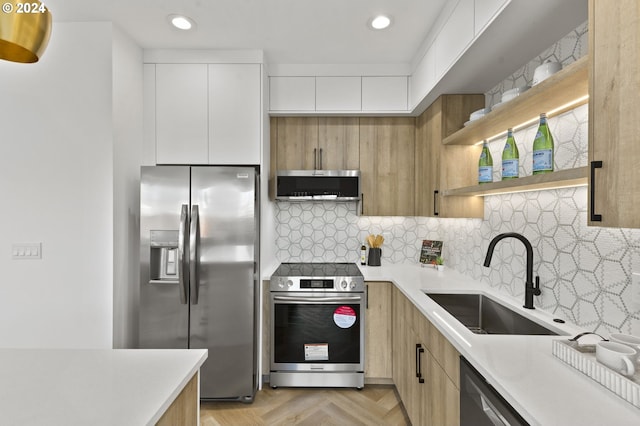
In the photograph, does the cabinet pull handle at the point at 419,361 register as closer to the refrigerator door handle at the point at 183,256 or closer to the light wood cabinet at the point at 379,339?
the light wood cabinet at the point at 379,339

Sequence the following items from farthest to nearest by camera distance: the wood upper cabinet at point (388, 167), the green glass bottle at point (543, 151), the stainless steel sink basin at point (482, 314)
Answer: the wood upper cabinet at point (388, 167)
the stainless steel sink basin at point (482, 314)
the green glass bottle at point (543, 151)

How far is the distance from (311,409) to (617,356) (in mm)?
1983

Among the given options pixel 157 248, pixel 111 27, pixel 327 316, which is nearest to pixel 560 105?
pixel 327 316

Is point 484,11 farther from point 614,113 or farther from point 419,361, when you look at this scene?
point 419,361

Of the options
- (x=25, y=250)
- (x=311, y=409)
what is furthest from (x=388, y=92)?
(x=25, y=250)

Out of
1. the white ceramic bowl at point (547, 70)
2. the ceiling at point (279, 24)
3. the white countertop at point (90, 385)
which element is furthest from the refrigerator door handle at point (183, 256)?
the white ceramic bowl at point (547, 70)

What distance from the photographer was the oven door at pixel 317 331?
257cm

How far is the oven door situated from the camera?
2.57 m

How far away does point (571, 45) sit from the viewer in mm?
1524

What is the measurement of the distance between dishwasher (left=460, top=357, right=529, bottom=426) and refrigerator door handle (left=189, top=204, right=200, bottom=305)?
1.81 meters

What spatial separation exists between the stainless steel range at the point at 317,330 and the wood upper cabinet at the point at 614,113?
186 cm

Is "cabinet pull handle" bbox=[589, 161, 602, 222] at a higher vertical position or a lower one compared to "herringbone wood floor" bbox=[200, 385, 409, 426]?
Answer: higher

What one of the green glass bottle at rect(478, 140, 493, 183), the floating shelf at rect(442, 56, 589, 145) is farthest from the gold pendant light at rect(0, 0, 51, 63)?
the green glass bottle at rect(478, 140, 493, 183)

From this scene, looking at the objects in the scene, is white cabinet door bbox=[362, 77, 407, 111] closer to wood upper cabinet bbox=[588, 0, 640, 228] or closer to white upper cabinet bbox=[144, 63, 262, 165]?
white upper cabinet bbox=[144, 63, 262, 165]
